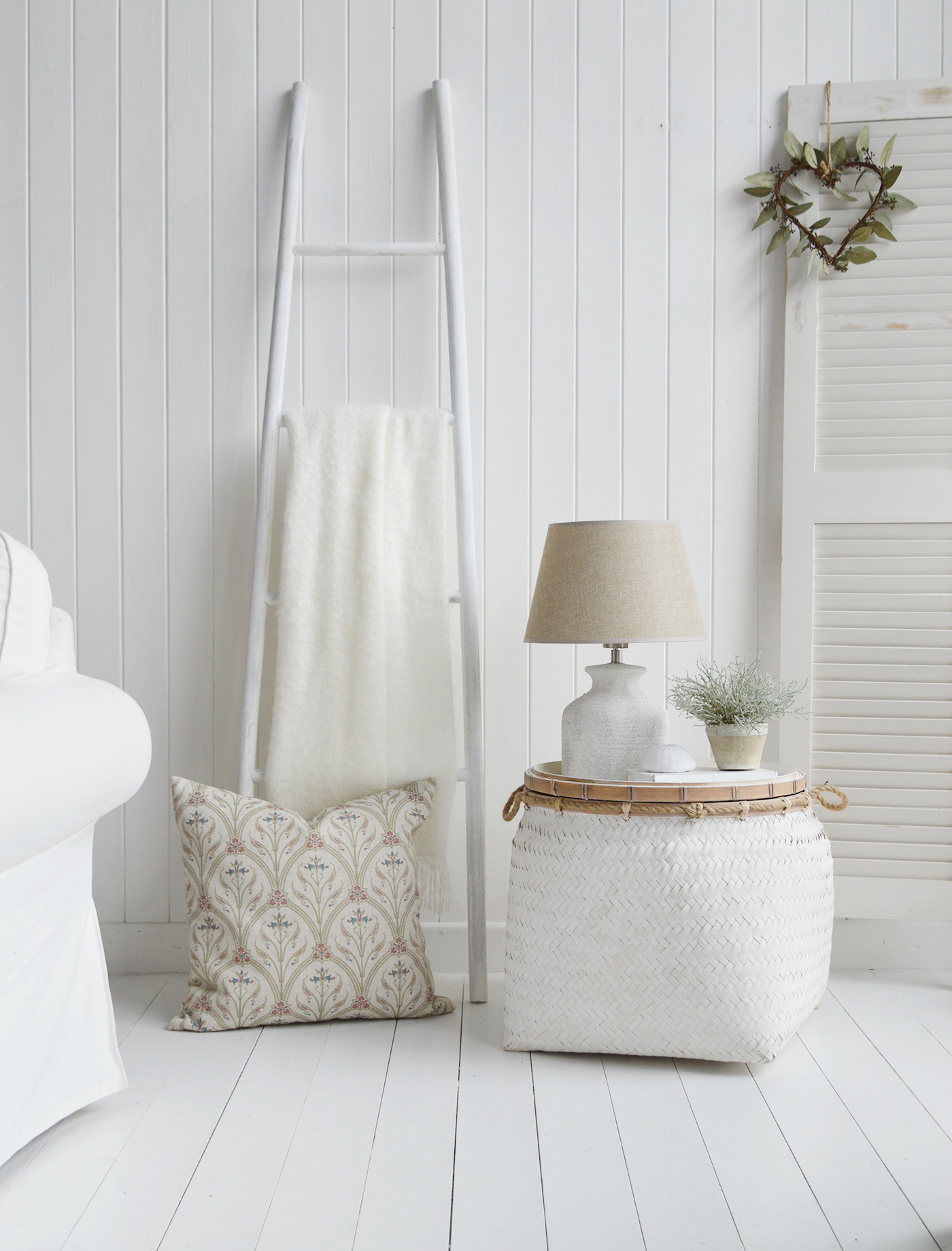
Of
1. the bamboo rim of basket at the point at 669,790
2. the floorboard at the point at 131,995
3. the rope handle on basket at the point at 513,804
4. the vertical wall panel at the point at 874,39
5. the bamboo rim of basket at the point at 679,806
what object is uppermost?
the vertical wall panel at the point at 874,39

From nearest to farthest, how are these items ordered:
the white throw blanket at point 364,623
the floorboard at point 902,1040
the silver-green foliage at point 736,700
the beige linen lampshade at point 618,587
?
the floorboard at point 902,1040, the beige linen lampshade at point 618,587, the silver-green foliage at point 736,700, the white throw blanket at point 364,623

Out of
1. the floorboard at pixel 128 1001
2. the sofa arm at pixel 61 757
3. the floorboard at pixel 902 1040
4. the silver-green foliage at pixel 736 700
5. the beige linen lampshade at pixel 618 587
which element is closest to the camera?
the sofa arm at pixel 61 757

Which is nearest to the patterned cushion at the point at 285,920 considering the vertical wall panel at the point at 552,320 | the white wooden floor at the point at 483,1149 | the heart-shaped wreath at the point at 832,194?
the white wooden floor at the point at 483,1149

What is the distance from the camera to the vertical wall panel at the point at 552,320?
2000 mm

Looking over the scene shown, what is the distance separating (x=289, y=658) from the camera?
1.90 m

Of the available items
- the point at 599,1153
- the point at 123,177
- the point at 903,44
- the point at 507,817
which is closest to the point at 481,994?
the point at 507,817

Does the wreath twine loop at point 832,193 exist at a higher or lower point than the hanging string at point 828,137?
lower

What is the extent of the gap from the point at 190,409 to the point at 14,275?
0.44 meters

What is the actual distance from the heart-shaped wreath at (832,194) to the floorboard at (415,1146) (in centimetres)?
157

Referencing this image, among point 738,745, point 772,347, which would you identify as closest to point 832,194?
point 772,347

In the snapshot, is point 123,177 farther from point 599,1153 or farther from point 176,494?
point 599,1153

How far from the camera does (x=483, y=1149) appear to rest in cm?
133

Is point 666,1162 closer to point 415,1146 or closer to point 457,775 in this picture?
point 415,1146

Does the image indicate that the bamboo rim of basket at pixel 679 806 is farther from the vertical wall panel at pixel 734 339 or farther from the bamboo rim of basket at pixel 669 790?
the vertical wall panel at pixel 734 339
